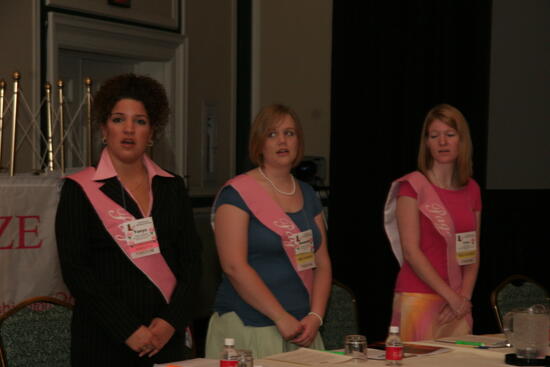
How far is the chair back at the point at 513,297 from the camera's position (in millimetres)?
3104

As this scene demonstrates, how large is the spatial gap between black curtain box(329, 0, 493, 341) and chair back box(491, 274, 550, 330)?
1.96m

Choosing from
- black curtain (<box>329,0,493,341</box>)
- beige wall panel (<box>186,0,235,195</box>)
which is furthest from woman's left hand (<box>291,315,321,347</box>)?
beige wall panel (<box>186,0,235,195</box>)

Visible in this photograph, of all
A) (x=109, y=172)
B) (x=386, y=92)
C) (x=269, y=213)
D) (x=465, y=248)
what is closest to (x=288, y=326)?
(x=269, y=213)

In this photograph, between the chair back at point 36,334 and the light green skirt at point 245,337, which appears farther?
the light green skirt at point 245,337

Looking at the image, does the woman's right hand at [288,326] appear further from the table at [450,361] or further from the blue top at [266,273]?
the table at [450,361]

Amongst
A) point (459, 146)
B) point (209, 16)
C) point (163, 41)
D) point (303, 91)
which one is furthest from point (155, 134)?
point (303, 91)

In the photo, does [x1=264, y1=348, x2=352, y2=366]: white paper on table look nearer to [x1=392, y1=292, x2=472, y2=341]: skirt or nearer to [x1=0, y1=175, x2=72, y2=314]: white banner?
[x1=392, y1=292, x2=472, y2=341]: skirt

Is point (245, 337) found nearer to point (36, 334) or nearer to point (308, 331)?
point (308, 331)

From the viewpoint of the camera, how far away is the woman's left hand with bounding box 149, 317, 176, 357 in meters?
2.28

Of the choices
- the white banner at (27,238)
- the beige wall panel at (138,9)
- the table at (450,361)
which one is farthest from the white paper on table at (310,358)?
the beige wall panel at (138,9)

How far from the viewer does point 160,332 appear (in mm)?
2285

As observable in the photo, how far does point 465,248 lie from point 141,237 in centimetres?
125

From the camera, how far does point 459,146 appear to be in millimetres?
2986

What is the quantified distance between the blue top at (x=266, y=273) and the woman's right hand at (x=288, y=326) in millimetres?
60
